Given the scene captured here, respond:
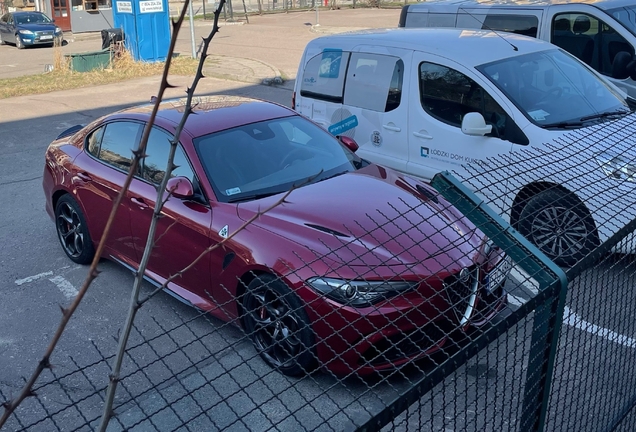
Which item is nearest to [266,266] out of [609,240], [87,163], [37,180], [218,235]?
[218,235]

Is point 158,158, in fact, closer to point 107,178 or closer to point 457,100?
point 107,178

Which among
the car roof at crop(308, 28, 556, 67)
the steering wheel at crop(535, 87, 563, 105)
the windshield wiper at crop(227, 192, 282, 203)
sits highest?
the car roof at crop(308, 28, 556, 67)

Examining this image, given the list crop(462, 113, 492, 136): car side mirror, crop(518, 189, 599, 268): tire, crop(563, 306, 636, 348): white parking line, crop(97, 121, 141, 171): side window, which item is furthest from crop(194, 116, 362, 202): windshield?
crop(563, 306, 636, 348): white parking line

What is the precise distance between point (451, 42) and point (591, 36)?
2.78 metres

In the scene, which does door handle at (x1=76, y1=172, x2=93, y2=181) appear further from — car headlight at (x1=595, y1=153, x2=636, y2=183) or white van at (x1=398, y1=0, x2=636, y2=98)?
white van at (x1=398, y1=0, x2=636, y2=98)

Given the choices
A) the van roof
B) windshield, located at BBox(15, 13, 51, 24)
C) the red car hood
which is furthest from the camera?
windshield, located at BBox(15, 13, 51, 24)

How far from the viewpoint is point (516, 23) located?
8.72m

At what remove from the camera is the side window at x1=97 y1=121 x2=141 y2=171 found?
5605 mm

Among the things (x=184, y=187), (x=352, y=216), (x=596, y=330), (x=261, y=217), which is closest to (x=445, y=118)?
(x=352, y=216)

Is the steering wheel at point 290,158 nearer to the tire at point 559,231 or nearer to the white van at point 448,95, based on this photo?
the white van at point 448,95

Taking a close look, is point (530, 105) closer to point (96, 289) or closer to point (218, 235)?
point (218, 235)

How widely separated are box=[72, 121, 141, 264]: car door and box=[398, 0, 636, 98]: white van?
16.8ft

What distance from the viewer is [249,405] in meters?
3.88

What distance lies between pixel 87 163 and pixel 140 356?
84.4 inches
